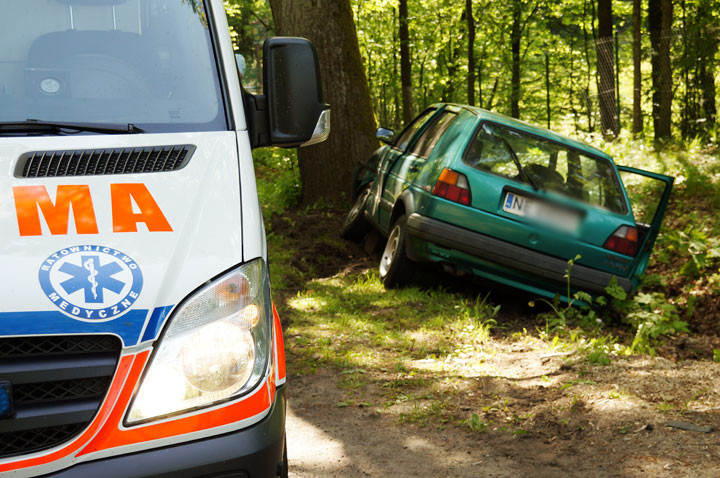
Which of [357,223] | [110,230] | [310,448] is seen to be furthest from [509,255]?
[110,230]

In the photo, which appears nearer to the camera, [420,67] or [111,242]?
[111,242]

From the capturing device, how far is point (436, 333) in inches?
238

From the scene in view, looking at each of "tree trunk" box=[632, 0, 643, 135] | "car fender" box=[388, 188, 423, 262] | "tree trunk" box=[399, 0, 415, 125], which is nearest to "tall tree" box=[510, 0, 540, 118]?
"tree trunk" box=[399, 0, 415, 125]

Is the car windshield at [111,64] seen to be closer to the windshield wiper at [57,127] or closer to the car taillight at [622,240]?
the windshield wiper at [57,127]

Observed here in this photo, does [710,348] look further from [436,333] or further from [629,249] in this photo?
[436,333]

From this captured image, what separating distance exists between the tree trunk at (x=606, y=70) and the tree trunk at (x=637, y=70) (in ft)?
1.80

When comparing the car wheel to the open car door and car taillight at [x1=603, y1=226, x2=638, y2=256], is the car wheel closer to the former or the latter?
the open car door

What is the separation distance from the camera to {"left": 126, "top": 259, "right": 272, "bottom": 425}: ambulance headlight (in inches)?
87.4

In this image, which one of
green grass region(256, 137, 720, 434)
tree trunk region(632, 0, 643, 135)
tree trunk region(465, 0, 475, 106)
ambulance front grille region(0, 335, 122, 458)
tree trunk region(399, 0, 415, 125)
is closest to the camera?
ambulance front grille region(0, 335, 122, 458)

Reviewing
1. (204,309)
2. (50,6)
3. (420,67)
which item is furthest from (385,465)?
(420,67)

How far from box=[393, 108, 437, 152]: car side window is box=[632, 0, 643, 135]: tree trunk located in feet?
25.1

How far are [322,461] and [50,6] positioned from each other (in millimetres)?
2483

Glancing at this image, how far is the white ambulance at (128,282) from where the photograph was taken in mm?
2133

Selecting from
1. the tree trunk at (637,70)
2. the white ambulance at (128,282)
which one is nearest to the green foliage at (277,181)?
the tree trunk at (637,70)
